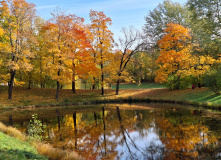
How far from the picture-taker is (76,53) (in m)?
31.5

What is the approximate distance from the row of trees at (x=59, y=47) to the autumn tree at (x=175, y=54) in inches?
200

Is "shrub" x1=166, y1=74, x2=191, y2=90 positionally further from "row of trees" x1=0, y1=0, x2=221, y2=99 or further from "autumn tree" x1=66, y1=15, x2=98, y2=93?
"autumn tree" x1=66, y1=15, x2=98, y2=93

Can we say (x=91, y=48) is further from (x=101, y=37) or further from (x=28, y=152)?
(x=28, y=152)

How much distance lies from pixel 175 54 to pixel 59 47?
56.5 ft

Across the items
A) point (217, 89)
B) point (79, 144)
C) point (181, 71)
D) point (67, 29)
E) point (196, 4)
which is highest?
point (196, 4)

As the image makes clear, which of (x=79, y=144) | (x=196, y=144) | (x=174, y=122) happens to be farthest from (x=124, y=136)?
(x=174, y=122)

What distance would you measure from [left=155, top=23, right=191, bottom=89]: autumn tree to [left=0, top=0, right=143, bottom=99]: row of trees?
508 centimetres

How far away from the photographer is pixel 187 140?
416 inches

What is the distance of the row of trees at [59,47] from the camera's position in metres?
27.1

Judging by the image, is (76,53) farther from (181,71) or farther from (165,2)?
(165,2)

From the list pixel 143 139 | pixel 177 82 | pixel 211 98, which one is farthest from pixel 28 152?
pixel 177 82

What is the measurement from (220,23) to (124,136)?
23301 millimetres

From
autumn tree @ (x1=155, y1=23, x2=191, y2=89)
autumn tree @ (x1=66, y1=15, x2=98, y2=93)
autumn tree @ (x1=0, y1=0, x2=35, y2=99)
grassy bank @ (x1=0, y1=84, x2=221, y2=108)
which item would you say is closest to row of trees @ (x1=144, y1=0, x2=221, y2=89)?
autumn tree @ (x1=155, y1=23, x2=191, y2=89)

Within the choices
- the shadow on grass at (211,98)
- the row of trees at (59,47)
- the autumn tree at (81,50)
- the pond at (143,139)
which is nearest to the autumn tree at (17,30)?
the row of trees at (59,47)
